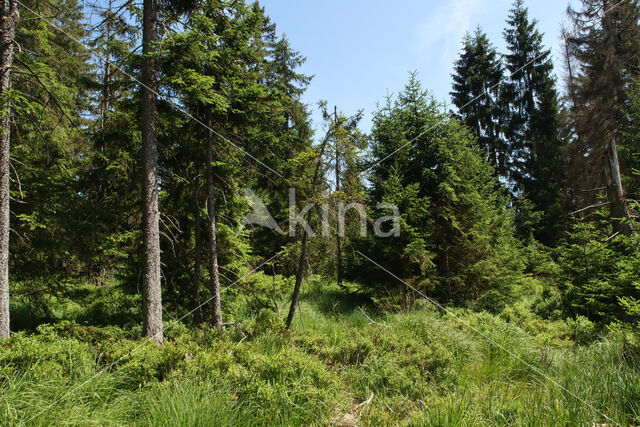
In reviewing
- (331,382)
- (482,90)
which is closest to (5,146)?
(331,382)

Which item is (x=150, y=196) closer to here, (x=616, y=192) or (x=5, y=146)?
(x=5, y=146)

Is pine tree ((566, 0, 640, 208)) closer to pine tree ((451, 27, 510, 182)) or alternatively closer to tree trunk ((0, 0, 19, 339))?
pine tree ((451, 27, 510, 182))

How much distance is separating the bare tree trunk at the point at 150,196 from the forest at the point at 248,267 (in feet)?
0.12

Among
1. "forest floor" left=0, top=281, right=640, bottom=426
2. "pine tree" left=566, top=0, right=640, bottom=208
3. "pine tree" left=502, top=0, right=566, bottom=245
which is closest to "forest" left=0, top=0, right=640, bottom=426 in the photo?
"forest floor" left=0, top=281, right=640, bottom=426

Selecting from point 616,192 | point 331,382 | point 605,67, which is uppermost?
point 605,67

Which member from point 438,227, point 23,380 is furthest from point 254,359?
Answer: point 438,227

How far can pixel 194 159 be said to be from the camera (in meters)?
7.10

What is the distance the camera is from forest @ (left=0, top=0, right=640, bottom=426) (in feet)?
10.5

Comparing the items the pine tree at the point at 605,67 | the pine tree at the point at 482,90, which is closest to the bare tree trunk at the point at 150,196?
the pine tree at the point at 605,67

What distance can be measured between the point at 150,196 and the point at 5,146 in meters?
2.53

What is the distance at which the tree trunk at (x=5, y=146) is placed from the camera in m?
5.24

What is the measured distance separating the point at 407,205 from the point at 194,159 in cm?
533

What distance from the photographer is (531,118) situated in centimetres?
2270

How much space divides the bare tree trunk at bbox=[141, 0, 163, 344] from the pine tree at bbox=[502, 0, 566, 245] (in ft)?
75.0
